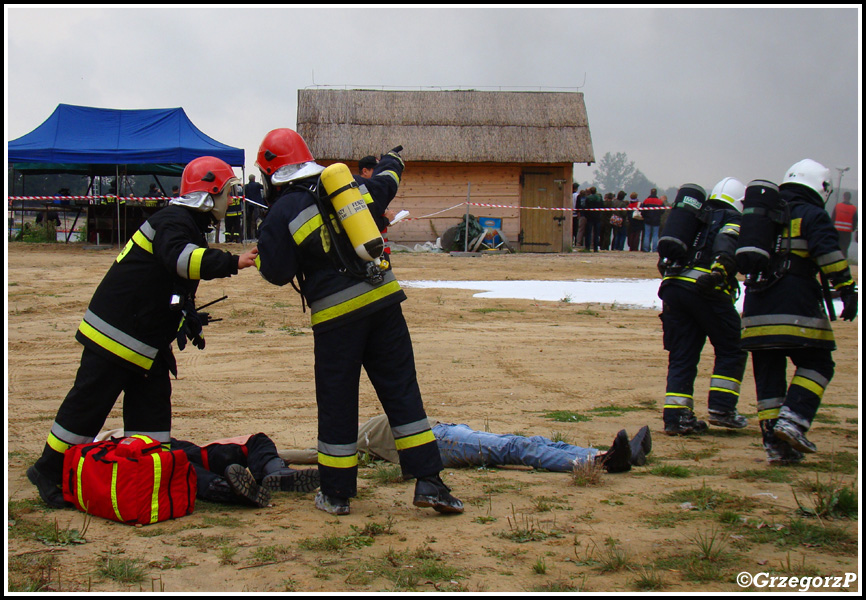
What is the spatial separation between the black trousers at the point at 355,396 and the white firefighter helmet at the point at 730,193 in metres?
3.45

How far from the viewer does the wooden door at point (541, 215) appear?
26.8 metres

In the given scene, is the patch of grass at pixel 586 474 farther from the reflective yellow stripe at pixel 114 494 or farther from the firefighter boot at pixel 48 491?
the firefighter boot at pixel 48 491

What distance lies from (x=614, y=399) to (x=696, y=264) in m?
1.70

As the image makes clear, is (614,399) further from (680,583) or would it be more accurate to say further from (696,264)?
(680,583)

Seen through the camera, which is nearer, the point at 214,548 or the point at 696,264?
the point at 214,548

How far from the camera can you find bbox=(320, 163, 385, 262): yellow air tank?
4312mm

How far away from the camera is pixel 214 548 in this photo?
12.5ft

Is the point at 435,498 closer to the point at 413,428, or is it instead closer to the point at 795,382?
the point at 413,428

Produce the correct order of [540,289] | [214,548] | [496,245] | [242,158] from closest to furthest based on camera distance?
[214,548] < [540,289] < [242,158] < [496,245]

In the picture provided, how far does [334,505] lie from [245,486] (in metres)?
0.50

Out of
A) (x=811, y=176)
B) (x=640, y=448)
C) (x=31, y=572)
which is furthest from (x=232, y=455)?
(x=811, y=176)

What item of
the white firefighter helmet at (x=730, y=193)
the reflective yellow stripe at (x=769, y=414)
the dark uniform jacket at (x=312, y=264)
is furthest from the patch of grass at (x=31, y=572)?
the white firefighter helmet at (x=730, y=193)

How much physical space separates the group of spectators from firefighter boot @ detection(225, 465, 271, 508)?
22518mm

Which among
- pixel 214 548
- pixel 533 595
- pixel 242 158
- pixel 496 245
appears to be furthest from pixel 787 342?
pixel 496 245
